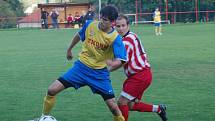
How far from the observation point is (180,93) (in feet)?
35.1

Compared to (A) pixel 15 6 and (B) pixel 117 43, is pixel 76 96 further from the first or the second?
(A) pixel 15 6

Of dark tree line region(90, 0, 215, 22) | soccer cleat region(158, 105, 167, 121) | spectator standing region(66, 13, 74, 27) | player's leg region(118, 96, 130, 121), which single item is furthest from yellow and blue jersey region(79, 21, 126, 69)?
dark tree line region(90, 0, 215, 22)

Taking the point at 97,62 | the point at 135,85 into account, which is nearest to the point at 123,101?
the point at 135,85

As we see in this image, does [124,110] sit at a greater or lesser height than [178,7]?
lesser

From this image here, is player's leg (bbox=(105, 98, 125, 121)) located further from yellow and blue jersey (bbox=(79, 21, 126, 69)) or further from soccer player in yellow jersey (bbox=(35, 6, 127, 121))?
yellow and blue jersey (bbox=(79, 21, 126, 69))

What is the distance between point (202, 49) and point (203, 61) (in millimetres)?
4710

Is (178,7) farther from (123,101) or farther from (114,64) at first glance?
(114,64)

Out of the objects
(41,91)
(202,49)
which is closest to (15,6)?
(202,49)

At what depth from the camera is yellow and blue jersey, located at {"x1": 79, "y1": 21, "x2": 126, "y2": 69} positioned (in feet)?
22.9

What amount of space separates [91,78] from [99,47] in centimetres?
42

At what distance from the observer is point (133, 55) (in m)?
7.47

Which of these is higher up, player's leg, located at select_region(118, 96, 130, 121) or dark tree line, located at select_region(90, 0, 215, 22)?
dark tree line, located at select_region(90, 0, 215, 22)

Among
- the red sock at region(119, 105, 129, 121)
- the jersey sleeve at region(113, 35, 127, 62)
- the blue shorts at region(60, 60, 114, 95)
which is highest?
the jersey sleeve at region(113, 35, 127, 62)

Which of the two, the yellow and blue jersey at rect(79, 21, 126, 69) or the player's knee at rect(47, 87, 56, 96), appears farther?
the player's knee at rect(47, 87, 56, 96)
